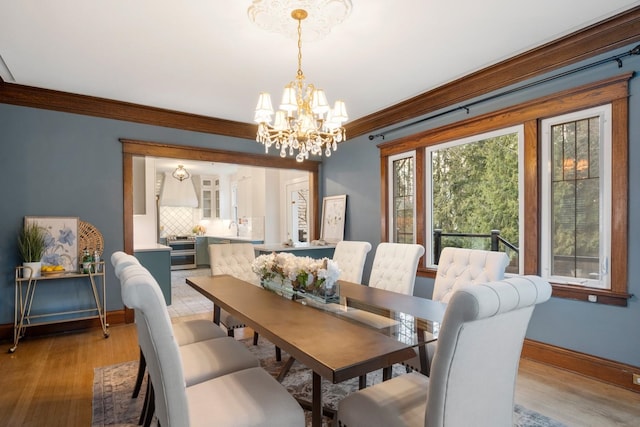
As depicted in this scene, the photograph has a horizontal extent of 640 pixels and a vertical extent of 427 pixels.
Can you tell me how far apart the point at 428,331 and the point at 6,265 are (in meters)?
4.27

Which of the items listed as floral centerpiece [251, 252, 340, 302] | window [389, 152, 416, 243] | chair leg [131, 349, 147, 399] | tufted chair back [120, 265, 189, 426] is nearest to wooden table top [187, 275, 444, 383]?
floral centerpiece [251, 252, 340, 302]

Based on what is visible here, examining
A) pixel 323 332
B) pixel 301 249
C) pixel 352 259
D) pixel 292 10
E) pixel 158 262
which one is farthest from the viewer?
pixel 301 249

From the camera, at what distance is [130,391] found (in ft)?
8.08

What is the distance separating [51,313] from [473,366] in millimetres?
4343

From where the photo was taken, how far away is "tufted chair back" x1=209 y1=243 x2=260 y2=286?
3.25 metres

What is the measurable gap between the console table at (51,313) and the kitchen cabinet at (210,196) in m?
6.24

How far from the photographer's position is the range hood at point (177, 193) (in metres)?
9.28

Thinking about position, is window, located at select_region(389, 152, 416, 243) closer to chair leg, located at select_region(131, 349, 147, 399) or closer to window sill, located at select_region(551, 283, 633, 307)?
window sill, located at select_region(551, 283, 633, 307)

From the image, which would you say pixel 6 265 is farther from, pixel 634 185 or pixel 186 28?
pixel 634 185

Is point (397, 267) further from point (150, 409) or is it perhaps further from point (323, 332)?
point (150, 409)

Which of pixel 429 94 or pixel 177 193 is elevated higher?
pixel 429 94

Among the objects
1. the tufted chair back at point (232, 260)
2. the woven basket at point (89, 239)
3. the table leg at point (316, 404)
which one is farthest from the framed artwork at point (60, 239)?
the table leg at point (316, 404)

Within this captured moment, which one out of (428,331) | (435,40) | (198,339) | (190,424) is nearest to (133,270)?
(190,424)

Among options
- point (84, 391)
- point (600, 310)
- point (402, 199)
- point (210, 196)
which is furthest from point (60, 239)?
point (210, 196)
